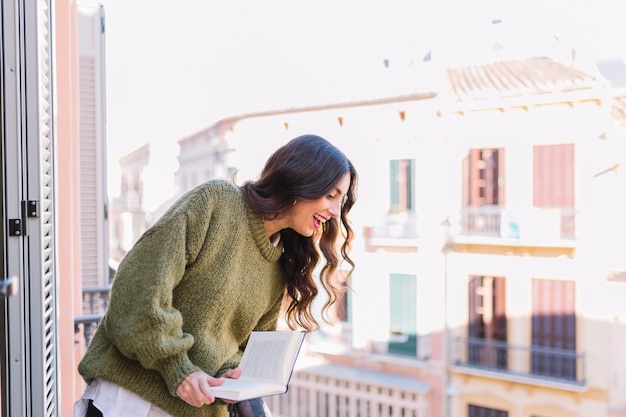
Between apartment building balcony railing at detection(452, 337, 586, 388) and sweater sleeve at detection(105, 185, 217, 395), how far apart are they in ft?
13.1

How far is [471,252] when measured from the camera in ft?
15.2

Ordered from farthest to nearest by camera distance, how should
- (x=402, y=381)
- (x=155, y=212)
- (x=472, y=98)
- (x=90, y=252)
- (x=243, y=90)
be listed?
(x=155, y=212)
(x=243, y=90)
(x=402, y=381)
(x=472, y=98)
(x=90, y=252)

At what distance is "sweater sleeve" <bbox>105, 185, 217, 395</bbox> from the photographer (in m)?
0.83

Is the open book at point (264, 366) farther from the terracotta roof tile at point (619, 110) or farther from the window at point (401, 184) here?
the window at point (401, 184)

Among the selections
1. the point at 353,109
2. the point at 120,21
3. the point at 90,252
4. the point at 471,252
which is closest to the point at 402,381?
the point at 471,252

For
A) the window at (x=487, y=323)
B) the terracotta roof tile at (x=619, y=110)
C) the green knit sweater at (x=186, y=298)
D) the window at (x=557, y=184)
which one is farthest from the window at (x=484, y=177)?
the green knit sweater at (x=186, y=298)

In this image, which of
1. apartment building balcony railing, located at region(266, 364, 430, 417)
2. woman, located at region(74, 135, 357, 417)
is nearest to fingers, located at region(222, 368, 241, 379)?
woman, located at region(74, 135, 357, 417)

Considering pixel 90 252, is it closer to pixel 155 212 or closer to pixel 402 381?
pixel 402 381

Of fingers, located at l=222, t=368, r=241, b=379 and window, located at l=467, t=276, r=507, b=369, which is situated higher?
fingers, located at l=222, t=368, r=241, b=379

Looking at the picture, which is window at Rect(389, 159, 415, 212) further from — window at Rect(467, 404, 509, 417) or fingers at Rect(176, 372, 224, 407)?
fingers at Rect(176, 372, 224, 407)

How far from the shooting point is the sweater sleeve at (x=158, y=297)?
0.83m

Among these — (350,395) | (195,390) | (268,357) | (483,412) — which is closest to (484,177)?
(483,412)

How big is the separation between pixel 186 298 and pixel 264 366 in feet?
0.47

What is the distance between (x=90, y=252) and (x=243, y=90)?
2.88 meters
